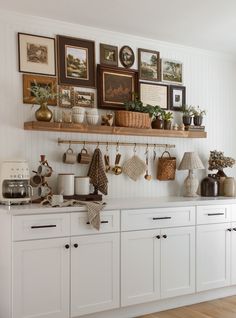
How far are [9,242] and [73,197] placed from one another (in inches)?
28.1

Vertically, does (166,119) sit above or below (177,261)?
above

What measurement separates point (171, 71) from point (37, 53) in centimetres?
141

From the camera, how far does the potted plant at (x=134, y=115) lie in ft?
12.0

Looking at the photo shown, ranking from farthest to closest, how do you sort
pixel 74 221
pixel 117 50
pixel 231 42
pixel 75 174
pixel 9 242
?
1. pixel 231 42
2. pixel 117 50
3. pixel 75 174
4. pixel 74 221
5. pixel 9 242

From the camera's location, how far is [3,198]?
10.2ft

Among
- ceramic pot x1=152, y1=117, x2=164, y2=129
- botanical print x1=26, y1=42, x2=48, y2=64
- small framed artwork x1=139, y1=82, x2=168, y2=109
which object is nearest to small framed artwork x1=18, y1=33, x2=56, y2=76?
botanical print x1=26, y1=42, x2=48, y2=64

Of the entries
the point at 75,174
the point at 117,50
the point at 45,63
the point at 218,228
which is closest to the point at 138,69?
the point at 117,50

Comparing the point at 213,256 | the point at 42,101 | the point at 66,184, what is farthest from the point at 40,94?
the point at 213,256

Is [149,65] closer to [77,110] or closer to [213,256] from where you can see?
[77,110]

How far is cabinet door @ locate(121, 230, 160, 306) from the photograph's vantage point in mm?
3256

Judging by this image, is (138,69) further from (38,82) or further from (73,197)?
(73,197)

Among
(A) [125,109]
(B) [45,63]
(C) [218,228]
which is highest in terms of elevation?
(B) [45,63]

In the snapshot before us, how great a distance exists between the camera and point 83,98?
3.67m

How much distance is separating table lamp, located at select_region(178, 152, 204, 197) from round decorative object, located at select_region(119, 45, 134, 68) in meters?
→ 1.02
